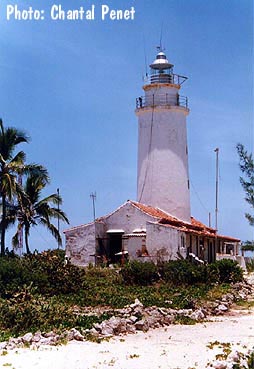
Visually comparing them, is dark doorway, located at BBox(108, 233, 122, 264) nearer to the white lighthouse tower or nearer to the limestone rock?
the white lighthouse tower

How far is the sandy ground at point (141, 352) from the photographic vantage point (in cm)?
1123

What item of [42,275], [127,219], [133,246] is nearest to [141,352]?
[42,275]

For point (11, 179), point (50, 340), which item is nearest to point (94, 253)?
point (11, 179)

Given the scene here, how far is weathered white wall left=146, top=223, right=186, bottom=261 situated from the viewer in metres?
29.4

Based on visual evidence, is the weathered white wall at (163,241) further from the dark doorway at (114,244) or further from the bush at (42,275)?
the bush at (42,275)

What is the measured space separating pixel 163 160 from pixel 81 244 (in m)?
6.06

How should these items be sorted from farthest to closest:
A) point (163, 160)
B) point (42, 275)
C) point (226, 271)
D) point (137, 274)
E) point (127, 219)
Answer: point (163, 160), point (127, 219), point (226, 271), point (137, 274), point (42, 275)

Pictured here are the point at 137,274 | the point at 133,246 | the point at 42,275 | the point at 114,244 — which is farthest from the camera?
the point at 114,244

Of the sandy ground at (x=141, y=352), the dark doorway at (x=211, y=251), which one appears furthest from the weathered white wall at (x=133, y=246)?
the sandy ground at (x=141, y=352)

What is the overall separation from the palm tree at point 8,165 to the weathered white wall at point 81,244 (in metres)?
4.13

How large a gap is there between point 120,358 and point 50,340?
68.1 inches

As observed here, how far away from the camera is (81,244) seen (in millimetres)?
31391

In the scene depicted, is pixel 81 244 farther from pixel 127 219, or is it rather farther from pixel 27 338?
pixel 27 338

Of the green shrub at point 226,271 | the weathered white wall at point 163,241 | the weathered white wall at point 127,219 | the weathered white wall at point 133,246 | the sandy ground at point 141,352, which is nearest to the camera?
the sandy ground at point 141,352
